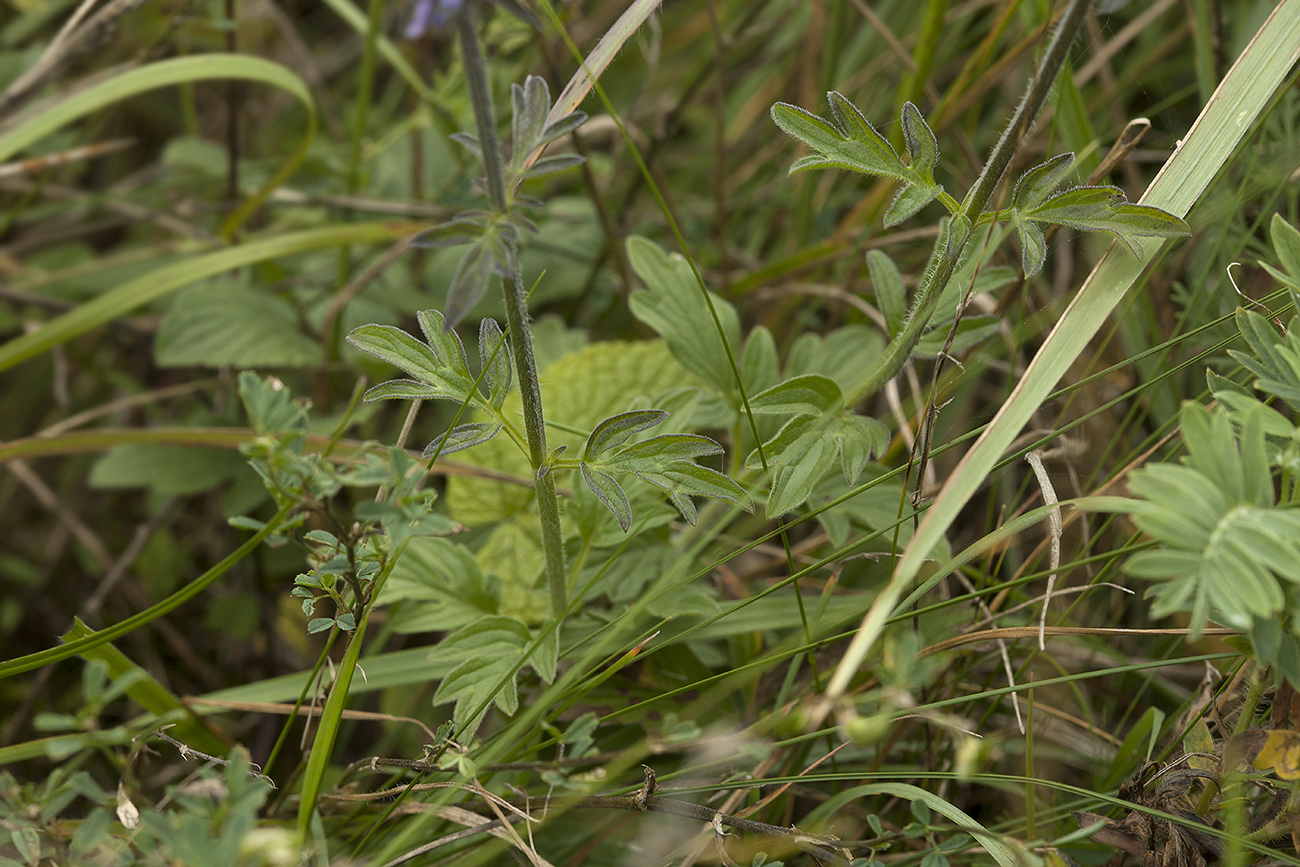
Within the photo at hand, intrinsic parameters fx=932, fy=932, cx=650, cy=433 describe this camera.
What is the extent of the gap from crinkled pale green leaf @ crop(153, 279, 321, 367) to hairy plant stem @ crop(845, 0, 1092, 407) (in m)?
1.56

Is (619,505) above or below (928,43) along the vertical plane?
below

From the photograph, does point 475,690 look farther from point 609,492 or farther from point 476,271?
point 476,271

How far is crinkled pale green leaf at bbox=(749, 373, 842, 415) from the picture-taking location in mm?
1649

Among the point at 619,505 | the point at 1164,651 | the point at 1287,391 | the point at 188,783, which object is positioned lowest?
the point at 1164,651

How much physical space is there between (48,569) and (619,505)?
A: 2290 mm

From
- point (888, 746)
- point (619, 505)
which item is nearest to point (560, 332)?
point (619, 505)

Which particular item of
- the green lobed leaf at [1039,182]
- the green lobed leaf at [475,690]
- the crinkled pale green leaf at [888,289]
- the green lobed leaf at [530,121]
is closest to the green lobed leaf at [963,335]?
the crinkled pale green leaf at [888,289]

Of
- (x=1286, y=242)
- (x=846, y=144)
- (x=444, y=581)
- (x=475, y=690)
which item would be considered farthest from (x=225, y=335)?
(x=1286, y=242)

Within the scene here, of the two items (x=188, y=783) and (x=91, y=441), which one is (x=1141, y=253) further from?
(x=91, y=441)

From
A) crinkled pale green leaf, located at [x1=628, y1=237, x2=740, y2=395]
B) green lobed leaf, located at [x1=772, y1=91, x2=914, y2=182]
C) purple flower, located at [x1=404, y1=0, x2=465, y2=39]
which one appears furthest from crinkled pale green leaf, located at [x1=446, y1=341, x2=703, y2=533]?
purple flower, located at [x1=404, y1=0, x2=465, y2=39]

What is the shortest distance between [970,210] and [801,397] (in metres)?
0.42

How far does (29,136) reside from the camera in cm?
233

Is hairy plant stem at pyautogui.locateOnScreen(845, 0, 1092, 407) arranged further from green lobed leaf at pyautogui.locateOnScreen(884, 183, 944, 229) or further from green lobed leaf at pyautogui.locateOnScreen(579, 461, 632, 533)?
green lobed leaf at pyautogui.locateOnScreen(579, 461, 632, 533)

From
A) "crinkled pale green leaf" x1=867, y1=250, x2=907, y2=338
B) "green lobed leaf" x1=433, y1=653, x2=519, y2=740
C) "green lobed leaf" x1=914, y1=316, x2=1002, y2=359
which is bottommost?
"green lobed leaf" x1=433, y1=653, x2=519, y2=740
